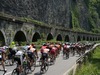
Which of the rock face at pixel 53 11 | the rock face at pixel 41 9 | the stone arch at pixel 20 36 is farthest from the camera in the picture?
the rock face at pixel 53 11

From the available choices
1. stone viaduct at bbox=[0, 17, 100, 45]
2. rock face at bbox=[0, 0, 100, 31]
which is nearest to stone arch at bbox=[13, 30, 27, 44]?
stone viaduct at bbox=[0, 17, 100, 45]

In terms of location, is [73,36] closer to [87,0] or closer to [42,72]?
[87,0]

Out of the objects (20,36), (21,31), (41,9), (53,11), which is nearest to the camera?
(21,31)

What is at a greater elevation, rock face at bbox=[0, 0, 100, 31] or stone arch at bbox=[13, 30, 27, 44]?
rock face at bbox=[0, 0, 100, 31]

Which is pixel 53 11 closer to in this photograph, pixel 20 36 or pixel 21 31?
pixel 20 36

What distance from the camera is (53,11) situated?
68.7 m

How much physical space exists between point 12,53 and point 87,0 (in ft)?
337

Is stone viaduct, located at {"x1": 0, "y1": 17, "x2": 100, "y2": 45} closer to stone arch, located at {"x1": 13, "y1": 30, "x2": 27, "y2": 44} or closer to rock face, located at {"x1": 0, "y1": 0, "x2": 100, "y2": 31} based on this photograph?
stone arch, located at {"x1": 13, "y1": 30, "x2": 27, "y2": 44}

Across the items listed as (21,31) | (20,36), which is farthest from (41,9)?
(21,31)

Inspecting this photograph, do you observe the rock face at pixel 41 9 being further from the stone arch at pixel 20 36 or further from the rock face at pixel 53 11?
the stone arch at pixel 20 36

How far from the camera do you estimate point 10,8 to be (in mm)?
43062

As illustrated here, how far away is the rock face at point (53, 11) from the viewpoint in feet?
148

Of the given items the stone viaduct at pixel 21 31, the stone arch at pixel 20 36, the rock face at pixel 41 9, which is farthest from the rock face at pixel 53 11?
the stone viaduct at pixel 21 31

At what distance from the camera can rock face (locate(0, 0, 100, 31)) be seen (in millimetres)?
45000
